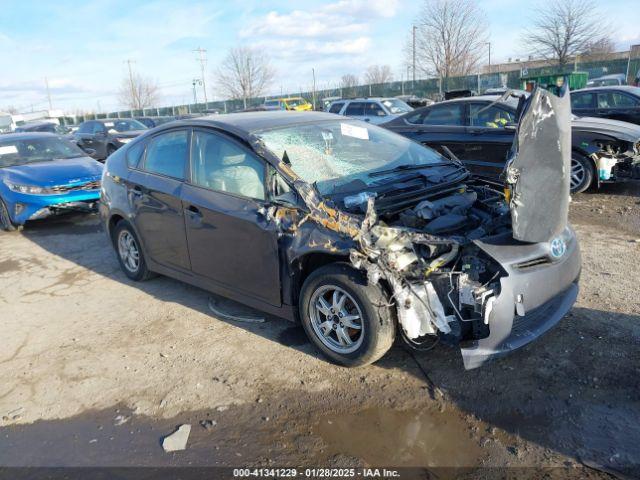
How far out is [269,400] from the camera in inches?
132

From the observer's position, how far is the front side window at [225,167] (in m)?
3.88

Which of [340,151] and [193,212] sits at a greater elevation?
[340,151]

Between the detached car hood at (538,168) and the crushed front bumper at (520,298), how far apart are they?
0.13m

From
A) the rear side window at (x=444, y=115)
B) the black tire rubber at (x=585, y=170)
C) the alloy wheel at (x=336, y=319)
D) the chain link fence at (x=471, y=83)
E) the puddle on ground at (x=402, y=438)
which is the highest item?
the chain link fence at (x=471, y=83)

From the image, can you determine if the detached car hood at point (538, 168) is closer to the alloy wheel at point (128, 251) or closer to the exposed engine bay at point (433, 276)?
the exposed engine bay at point (433, 276)

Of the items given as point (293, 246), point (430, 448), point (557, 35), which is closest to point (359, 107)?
point (293, 246)

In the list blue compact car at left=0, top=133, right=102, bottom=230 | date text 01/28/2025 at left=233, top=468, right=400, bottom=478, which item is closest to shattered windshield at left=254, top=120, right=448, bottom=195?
date text 01/28/2025 at left=233, top=468, right=400, bottom=478

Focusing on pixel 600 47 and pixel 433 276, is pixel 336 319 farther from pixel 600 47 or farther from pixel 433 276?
pixel 600 47

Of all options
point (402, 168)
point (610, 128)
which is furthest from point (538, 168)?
point (610, 128)

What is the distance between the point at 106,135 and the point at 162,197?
1298 centimetres

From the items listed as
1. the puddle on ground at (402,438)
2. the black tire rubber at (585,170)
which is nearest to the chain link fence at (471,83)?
the black tire rubber at (585,170)

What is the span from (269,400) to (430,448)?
1.11 meters

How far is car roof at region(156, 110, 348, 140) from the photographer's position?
4141 mm

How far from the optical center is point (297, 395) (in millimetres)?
3377
